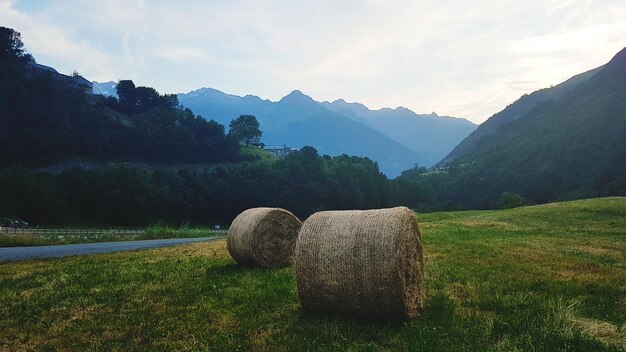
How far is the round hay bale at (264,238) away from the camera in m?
17.4

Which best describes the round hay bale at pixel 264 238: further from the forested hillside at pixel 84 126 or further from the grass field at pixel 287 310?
the forested hillside at pixel 84 126

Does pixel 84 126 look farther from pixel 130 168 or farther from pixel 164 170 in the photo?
pixel 130 168

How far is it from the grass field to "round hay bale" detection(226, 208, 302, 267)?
0.66 meters

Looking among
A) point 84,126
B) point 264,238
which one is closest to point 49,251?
point 264,238

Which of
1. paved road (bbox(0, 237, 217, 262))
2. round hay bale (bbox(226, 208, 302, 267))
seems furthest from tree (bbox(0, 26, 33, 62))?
round hay bale (bbox(226, 208, 302, 267))

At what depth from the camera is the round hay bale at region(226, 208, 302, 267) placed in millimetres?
17375

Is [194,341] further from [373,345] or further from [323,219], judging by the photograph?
[323,219]

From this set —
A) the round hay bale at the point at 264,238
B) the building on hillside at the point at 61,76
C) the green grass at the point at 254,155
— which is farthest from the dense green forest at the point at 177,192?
the round hay bale at the point at 264,238

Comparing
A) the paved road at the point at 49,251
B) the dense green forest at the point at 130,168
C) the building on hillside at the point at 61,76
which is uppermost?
the building on hillside at the point at 61,76

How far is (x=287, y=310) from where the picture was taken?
34.6 feet

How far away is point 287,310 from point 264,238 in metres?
7.26

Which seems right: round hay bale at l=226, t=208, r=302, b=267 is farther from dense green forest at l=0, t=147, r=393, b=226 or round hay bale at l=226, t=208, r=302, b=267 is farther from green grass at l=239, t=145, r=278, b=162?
green grass at l=239, t=145, r=278, b=162

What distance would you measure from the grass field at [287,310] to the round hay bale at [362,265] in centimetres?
38

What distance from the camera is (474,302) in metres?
10.6
